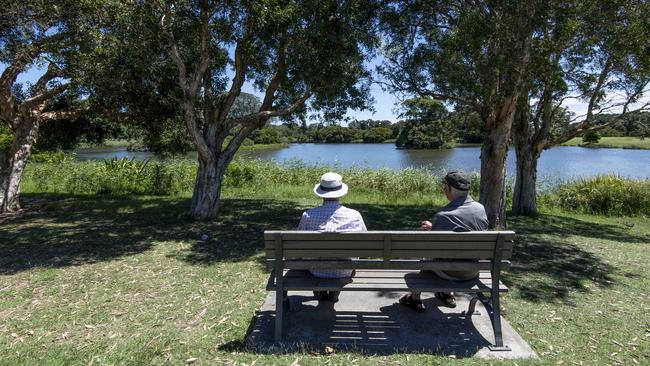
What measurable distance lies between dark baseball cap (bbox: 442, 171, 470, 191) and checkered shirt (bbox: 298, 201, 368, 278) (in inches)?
36.0

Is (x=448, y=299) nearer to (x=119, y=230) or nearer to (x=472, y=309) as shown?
(x=472, y=309)

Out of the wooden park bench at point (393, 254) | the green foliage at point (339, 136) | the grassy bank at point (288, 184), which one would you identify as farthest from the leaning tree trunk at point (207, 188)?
the green foliage at point (339, 136)

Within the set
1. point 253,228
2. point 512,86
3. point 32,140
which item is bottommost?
point 253,228

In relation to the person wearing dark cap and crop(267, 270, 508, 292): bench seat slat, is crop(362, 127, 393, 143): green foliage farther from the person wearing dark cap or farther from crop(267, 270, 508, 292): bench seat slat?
crop(267, 270, 508, 292): bench seat slat

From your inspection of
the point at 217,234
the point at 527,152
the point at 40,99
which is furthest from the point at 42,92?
the point at 527,152

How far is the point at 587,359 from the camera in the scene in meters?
3.53

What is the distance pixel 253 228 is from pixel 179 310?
4.32 metres

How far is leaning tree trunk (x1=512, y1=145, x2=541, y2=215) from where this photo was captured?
12602 millimetres

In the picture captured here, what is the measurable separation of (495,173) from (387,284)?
589 cm

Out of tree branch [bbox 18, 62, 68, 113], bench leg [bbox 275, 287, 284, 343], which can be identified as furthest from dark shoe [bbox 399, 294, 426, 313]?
tree branch [bbox 18, 62, 68, 113]

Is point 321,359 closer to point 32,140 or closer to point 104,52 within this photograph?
point 104,52

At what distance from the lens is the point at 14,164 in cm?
1033

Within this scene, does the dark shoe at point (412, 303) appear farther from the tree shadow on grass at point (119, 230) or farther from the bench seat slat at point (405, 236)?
the tree shadow on grass at point (119, 230)

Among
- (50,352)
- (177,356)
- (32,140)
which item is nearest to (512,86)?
(177,356)
